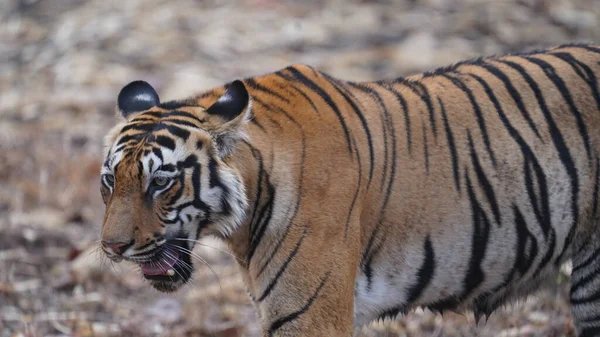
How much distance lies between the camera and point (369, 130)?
3703mm

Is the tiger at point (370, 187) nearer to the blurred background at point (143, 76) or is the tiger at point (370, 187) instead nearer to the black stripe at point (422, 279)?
the black stripe at point (422, 279)

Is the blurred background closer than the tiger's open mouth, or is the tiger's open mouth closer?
the tiger's open mouth

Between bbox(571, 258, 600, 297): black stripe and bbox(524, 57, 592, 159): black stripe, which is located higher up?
bbox(524, 57, 592, 159): black stripe

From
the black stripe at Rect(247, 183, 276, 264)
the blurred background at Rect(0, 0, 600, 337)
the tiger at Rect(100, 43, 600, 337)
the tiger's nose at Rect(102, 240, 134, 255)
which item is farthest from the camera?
the blurred background at Rect(0, 0, 600, 337)

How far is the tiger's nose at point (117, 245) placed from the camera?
10.7ft

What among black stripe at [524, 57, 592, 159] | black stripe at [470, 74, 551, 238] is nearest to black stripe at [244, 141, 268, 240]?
black stripe at [470, 74, 551, 238]

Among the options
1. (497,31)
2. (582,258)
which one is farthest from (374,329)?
(497,31)

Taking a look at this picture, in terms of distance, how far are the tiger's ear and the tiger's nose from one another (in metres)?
0.48

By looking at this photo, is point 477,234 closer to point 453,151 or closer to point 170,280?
point 453,151

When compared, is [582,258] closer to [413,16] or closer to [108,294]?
[108,294]

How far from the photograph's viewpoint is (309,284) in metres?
3.40

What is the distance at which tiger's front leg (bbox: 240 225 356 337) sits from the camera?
11.2 ft

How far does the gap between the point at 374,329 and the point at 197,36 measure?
6.36m

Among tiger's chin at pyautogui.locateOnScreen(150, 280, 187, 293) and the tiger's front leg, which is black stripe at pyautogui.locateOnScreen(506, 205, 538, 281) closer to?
the tiger's front leg
